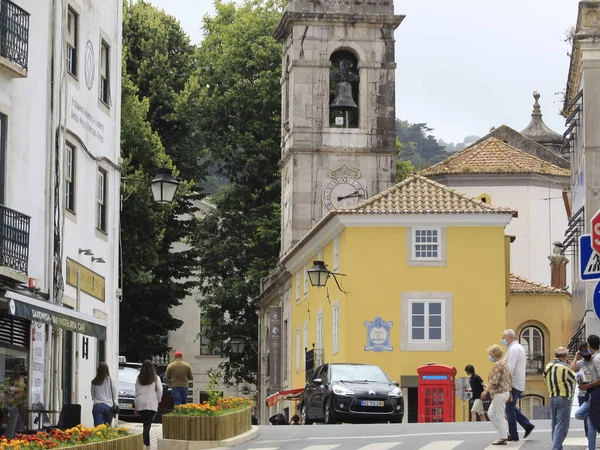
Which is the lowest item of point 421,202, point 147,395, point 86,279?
point 147,395

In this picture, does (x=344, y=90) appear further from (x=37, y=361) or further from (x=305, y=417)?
(x=37, y=361)

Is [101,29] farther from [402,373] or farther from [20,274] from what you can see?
[402,373]

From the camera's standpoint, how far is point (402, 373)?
5391cm

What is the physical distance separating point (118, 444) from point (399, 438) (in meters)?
7.31

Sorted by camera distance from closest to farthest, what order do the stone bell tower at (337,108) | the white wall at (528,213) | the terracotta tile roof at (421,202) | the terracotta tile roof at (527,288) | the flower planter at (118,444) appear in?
the flower planter at (118,444) < the terracotta tile roof at (421,202) < the stone bell tower at (337,108) < the terracotta tile roof at (527,288) < the white wall at (528,213)

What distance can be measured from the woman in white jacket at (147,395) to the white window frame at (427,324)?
2748 cm

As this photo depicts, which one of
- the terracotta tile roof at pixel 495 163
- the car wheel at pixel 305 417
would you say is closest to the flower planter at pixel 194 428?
the car wheel at pixel 305 417

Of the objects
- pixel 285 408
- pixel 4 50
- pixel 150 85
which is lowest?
pixel 285 408

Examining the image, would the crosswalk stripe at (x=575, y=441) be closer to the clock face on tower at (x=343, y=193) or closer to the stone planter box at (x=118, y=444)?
the stone planter box at (x=118, y=444)

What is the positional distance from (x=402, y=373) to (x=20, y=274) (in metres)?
27.0

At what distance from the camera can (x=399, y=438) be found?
27609 millimetres

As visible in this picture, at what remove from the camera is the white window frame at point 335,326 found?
5531cm

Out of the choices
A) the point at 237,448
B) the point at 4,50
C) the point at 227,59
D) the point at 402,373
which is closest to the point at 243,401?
the point at 237,448

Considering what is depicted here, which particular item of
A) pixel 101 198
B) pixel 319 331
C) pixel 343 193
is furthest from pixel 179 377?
pixel 343 193
